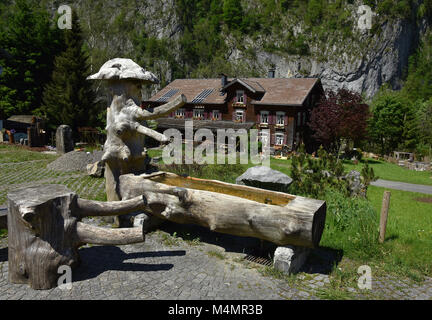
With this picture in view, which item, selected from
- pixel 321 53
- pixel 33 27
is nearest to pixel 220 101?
pixel 33 27

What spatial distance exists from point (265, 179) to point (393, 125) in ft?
93.5

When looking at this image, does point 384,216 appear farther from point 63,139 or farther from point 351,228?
point 63,139

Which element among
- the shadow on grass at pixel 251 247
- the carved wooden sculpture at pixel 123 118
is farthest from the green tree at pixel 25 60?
the shadow on grass at pixel 251 247

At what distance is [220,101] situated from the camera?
28.1 m

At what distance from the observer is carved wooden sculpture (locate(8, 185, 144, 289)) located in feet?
13.6

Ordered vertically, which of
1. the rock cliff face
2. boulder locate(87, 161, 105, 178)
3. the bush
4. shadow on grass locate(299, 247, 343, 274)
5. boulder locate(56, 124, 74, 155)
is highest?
the rock cliff face

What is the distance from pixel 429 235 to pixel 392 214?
2068 mm

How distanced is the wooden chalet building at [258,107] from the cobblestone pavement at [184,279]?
68.1ft

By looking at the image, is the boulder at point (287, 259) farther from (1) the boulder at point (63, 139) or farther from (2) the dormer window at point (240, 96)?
(2) the dormer window at point (240, 96)

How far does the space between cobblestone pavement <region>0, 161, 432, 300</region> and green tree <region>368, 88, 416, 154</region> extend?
30.9m

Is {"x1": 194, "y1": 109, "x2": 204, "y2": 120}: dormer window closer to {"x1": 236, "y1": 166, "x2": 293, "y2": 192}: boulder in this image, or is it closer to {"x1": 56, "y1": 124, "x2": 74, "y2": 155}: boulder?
{"x1": 56, "y1": 124, "x2": 74, "y2": 155}: boulder

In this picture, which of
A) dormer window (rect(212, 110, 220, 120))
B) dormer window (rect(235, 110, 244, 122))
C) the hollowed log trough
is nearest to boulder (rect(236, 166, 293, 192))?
the hollowed log trough

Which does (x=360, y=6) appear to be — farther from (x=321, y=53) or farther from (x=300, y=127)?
(x=300, y=127)

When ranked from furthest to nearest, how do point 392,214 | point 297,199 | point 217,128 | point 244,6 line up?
point 244,6 < point 217,128 < point 392,214 < point 297,199
